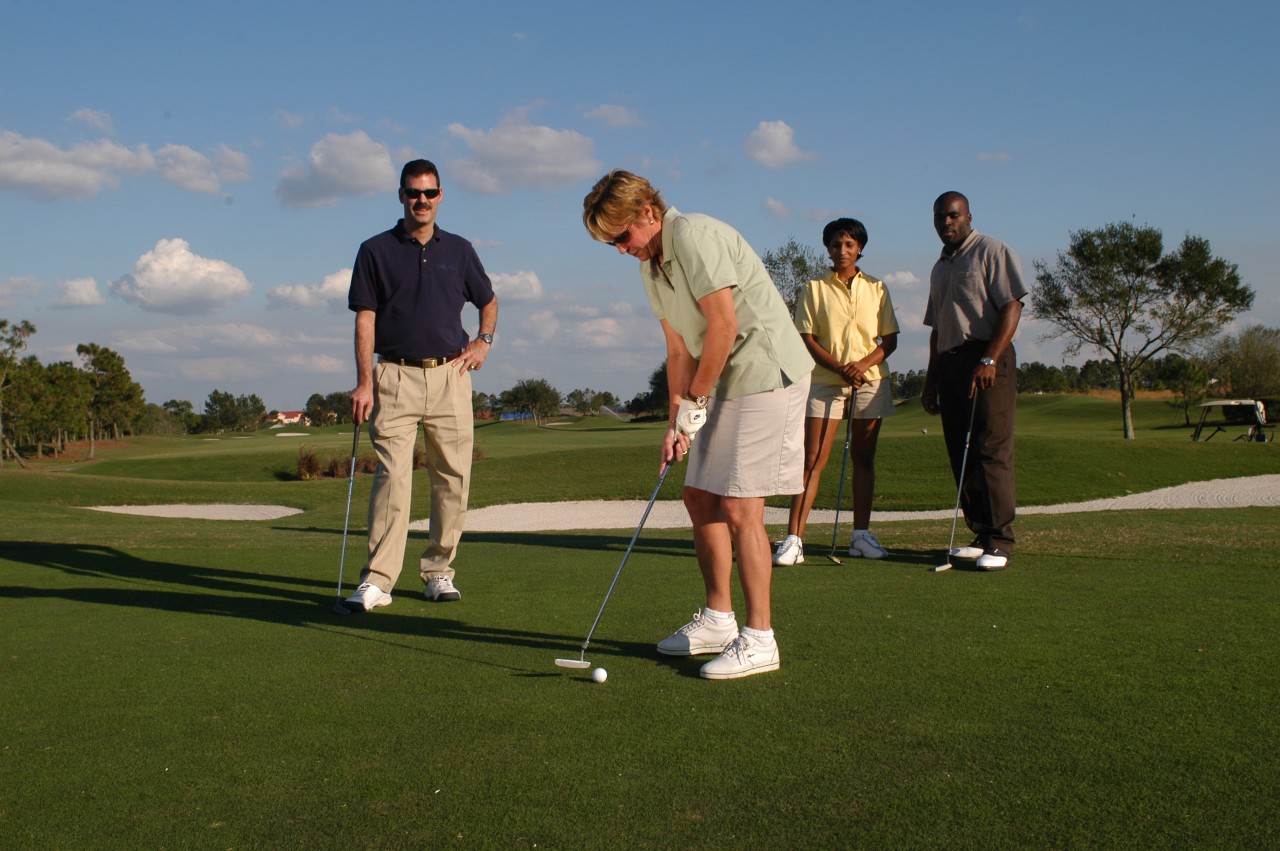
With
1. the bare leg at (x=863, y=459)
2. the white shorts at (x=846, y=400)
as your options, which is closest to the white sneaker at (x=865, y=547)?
the bare leg at (x=863, y=459)

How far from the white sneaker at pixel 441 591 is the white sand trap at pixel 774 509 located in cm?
813

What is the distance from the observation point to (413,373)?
18.6 ft

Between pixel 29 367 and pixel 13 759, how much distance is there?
50965mm

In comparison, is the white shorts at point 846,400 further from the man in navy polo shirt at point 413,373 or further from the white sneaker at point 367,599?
the white sneaker at point 367,599

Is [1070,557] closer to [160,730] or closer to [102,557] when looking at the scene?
[160,730]

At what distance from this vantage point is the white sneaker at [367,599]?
5.11m

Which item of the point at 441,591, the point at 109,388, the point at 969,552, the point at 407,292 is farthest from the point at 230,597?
the point at 109,388

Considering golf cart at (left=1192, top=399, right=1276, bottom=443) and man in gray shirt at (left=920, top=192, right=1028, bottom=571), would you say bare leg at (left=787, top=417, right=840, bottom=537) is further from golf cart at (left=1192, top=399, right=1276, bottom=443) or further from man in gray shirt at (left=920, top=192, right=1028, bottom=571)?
golf cart at (left=1192, top=399, right=1276, bottom=443)

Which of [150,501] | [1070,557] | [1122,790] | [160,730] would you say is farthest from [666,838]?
[150,501]

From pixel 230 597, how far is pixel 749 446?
10.9 ft

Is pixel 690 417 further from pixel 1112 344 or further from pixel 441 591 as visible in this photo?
pixel 1112 344

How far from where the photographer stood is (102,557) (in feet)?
24.6

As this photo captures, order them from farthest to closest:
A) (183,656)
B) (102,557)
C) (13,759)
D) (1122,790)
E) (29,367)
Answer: (29,367) < (102,557) < (183,656) < (13,759) < (1122,790)

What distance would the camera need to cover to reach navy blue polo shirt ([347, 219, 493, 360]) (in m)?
5.59
